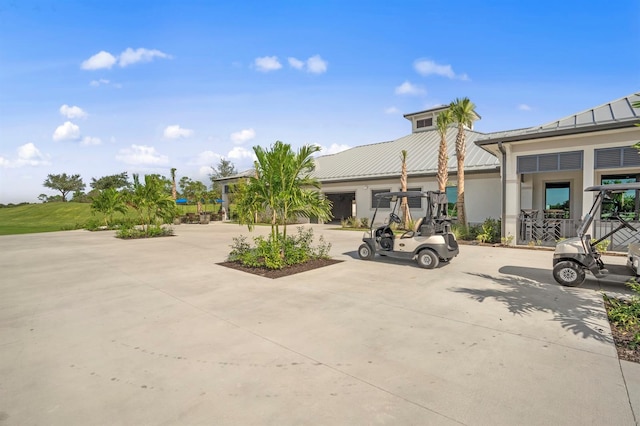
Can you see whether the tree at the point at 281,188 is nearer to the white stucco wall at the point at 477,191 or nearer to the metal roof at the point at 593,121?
the metal roof at the point at 593,121

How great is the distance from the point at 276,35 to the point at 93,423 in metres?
10.5

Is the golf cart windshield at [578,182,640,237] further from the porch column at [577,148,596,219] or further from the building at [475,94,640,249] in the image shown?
the porch column at [577,148,596,219]

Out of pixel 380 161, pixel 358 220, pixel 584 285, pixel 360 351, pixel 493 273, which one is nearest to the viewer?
pixel 360 351

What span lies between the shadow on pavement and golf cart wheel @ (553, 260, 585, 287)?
22cm

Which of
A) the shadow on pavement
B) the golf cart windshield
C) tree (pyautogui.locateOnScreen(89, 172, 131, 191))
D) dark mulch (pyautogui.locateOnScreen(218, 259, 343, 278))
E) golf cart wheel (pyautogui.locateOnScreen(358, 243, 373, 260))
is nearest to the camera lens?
the shadow on pavement

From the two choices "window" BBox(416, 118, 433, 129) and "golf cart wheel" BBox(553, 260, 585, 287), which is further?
"window" BBox(416, 118, 433, 129)

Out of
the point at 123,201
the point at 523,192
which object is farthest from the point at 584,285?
the point at 123,201

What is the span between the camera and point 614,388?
2.61 meters

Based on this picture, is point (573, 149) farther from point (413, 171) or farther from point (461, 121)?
point (413, 171)

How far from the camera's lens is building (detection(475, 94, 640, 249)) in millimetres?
9156

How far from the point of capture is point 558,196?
1397 centimetres

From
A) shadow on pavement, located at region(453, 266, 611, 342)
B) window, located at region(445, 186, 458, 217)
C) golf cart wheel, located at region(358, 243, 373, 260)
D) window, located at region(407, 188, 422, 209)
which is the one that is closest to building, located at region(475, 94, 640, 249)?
window, located at region(445, 186, 458, 217)

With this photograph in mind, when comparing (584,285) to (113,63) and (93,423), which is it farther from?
(113,63)

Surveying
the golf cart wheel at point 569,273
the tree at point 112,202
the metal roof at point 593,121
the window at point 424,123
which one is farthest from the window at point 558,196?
the tree at point 112,202
